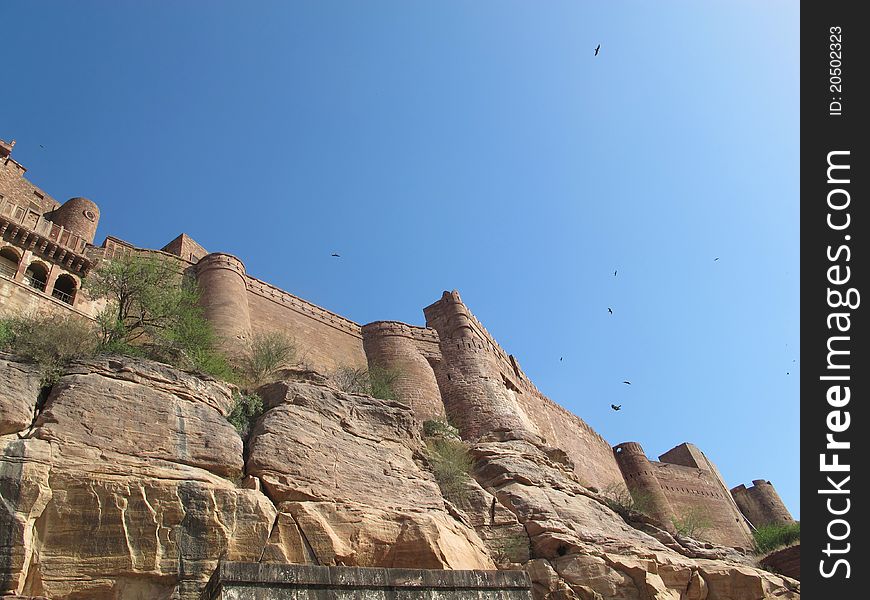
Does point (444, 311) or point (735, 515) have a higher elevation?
point (444, 311)

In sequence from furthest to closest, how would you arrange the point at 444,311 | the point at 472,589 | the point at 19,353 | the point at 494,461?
the point at 444,311
the point at 494,461
the point at 19,353
the point at 472,589

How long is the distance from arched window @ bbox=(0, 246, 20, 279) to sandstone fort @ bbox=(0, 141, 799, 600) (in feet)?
0.36

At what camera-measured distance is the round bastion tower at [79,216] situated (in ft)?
85.7

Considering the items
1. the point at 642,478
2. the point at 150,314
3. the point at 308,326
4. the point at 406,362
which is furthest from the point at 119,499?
the point at 642,478

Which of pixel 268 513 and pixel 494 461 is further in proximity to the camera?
pixel 494 461

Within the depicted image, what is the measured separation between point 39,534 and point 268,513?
2.89 meters

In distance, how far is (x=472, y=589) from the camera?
23.5 feet

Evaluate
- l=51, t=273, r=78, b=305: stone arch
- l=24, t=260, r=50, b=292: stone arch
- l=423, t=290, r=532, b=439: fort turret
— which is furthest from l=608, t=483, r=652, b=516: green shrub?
l=24, t=260, r=50, b=292: stone arch

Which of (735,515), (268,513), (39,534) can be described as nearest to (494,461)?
(268,513)

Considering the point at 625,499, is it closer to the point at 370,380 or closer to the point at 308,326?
the point at 370,380

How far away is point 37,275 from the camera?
18453 millimetres

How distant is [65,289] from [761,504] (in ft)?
126

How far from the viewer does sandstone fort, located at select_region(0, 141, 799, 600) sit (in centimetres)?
805
